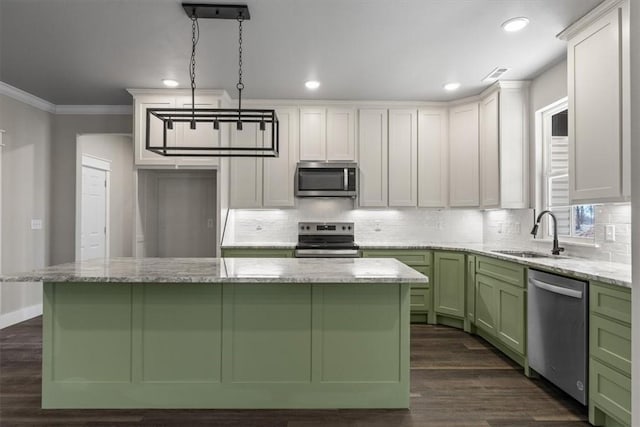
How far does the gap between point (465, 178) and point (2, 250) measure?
17.2 feet

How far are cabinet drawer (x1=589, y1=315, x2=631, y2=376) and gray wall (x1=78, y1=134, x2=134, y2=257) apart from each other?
587 cm

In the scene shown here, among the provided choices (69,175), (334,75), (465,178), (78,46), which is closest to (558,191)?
(465,178)

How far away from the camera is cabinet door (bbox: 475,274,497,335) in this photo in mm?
3607

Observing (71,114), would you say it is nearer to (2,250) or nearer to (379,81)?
(2,250)

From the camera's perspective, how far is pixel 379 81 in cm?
410

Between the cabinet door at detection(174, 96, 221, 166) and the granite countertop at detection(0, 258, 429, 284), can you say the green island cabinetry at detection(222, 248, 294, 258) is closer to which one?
the cabinet door at detection(174, 96, 221, 166)

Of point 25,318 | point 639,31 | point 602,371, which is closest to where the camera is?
point 639,31

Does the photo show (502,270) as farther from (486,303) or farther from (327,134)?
(327,134)

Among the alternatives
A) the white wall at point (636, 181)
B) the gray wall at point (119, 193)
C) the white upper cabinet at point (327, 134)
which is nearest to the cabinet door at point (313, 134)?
the white upper cabinet at point (327, 134)

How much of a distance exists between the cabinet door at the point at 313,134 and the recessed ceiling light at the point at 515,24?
2.33 meters

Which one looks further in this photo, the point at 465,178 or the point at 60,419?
the point at 465,178

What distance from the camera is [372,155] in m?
4.84

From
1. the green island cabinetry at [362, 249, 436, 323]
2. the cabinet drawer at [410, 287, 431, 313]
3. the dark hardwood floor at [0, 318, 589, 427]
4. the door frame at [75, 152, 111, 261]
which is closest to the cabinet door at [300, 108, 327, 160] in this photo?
the green island cabinetry at [362, 249, 436, 323]

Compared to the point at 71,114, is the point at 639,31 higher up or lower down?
lower down
